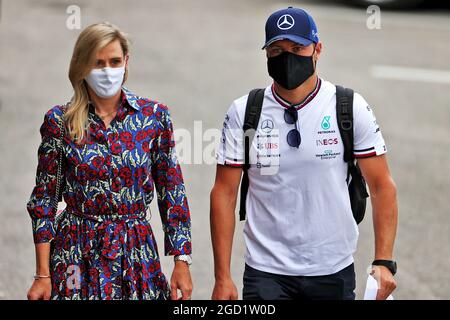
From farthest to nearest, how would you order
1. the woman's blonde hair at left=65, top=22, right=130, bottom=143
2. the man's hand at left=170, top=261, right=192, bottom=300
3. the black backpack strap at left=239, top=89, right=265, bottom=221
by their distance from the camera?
the black backpack strap at left=239, top=89, right=265, bottom=221, the man's hand at left=170, top=261, right=192, bottom=300, the woman's blonde hair at left=65, top=22, right=130, bottom=143

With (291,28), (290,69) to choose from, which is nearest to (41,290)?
(290,69)

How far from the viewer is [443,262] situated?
26.7 ft

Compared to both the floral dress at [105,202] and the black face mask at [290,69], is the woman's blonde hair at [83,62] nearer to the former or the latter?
the floral dress at [105,202]

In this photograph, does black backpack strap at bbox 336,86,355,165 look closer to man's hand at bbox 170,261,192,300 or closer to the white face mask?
man's hand at bbox 170,261,192,300

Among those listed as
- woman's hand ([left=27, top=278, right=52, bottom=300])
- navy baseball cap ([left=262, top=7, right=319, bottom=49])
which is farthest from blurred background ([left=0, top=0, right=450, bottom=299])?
navy baseball cap ([left=262, top=7, right=319, bottom=49])

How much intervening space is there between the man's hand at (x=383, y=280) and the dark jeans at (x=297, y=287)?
160 millimetres

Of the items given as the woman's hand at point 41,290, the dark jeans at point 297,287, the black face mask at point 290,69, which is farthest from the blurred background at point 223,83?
the black face mask at point 290,69

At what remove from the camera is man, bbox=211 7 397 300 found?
15.9ft

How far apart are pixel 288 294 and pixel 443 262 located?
3.50 m

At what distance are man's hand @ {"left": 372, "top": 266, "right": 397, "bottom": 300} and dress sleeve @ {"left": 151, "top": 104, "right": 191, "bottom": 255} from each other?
92cm

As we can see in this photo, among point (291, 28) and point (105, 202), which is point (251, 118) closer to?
point (291, 28)

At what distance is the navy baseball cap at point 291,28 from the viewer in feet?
15.8

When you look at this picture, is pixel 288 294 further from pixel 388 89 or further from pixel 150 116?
pixel 388 89
